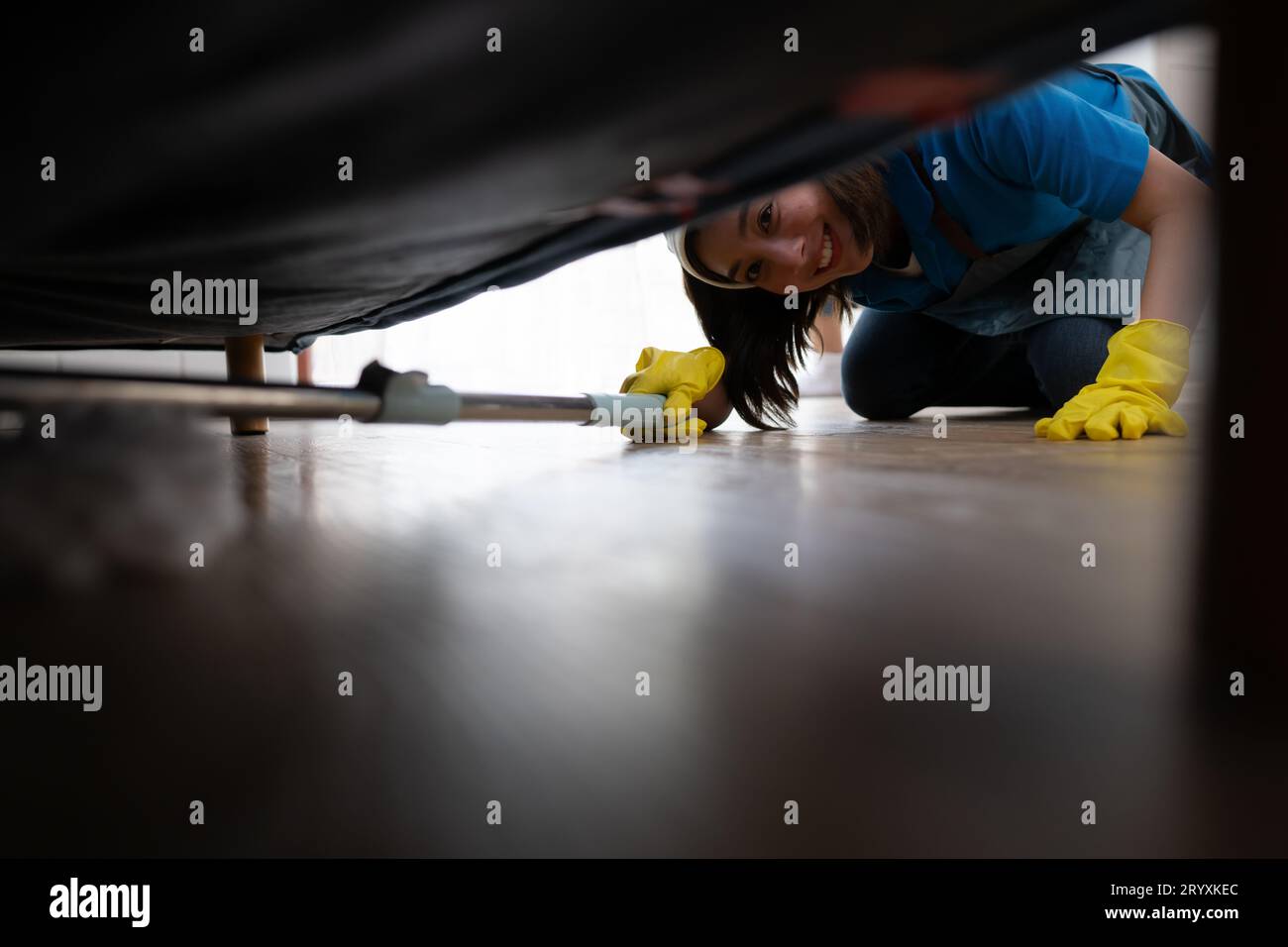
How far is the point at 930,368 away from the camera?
5.17 ft

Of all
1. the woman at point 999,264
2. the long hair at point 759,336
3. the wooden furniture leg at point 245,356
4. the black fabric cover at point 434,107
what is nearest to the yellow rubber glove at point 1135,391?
the woman at point 999,264

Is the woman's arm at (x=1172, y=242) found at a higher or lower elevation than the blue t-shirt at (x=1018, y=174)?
lower

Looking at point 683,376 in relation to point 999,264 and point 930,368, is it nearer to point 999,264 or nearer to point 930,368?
point 999,264

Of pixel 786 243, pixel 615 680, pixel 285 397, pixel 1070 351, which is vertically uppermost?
pixel 786 243

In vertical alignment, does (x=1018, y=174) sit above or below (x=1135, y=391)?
above

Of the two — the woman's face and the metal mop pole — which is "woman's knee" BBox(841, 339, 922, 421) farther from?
the metal mop pole

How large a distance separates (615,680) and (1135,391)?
2.72 ft

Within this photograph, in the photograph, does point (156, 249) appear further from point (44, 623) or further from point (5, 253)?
point (44, 623)

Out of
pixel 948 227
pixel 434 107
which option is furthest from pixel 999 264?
pixel 434 107

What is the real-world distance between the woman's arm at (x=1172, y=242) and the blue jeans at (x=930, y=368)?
1.60 ft

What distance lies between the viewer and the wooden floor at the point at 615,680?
21cm

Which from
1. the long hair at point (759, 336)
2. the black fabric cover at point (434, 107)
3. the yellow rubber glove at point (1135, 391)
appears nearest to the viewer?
the black fabric cover at point (434, 107)

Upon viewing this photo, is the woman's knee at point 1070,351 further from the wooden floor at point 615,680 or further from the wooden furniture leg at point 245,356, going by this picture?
the wooden furniture leg at point 245,356

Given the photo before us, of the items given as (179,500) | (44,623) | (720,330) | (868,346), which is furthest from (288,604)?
(868,346)
